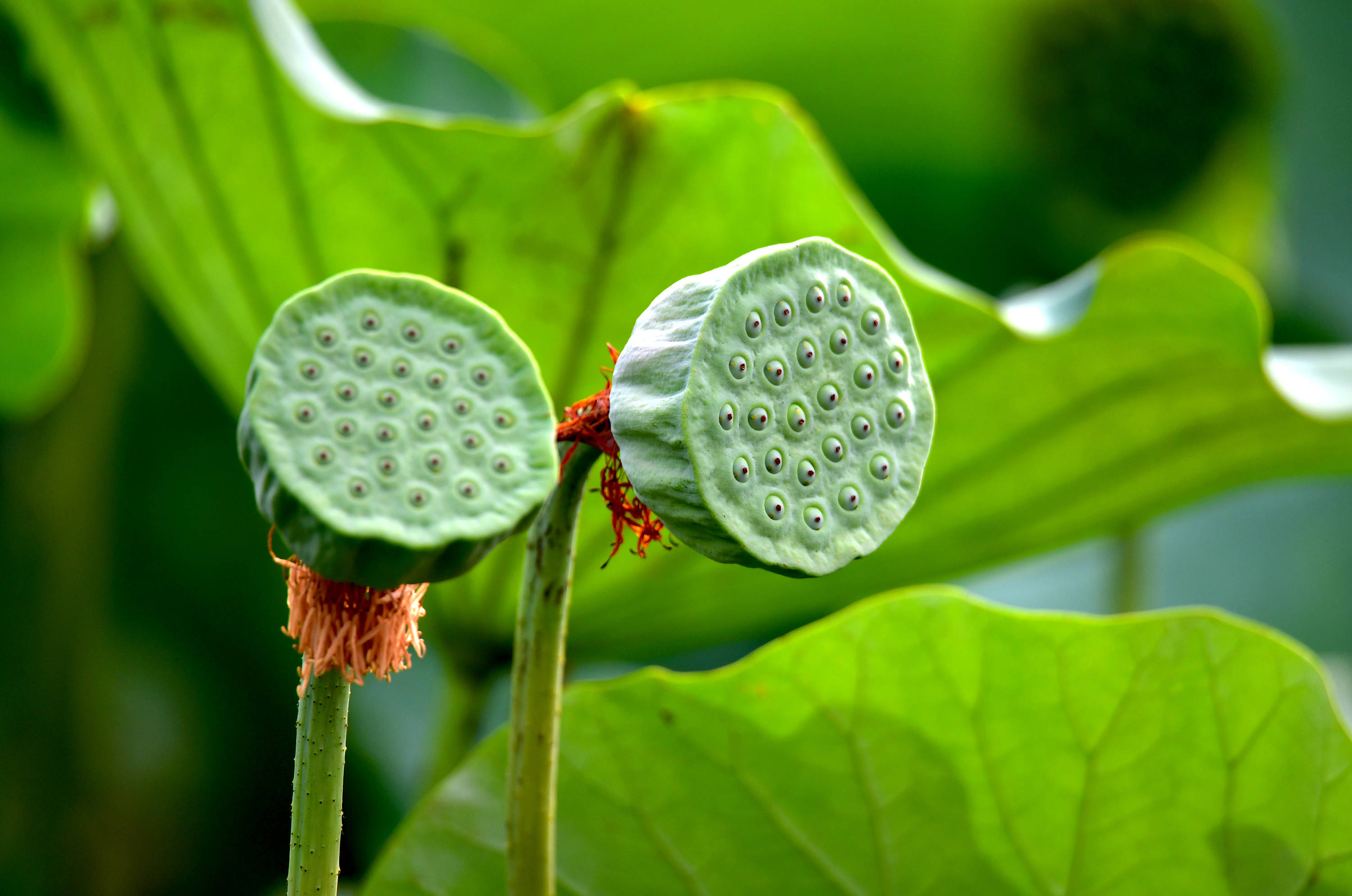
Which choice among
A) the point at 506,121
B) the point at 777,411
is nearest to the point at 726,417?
the point at 777,411

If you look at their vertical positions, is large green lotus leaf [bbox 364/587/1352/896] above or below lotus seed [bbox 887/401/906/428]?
below

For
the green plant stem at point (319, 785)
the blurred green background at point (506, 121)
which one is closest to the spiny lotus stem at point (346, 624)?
the green plant stem at point (319, 785)

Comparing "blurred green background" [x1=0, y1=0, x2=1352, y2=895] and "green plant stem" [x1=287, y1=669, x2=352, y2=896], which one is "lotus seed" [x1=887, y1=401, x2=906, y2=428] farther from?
"blurred green background" [x1=0, y1=0, x2=1352, y2=895]

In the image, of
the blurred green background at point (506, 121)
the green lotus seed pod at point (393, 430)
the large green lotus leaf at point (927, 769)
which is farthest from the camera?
the blurred green background at point (506, 121)

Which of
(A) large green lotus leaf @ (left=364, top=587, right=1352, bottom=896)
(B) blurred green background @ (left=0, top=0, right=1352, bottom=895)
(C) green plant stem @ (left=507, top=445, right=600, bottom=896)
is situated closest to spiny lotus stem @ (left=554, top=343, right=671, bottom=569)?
(C) green plant stem @ (left=507, top=445, right=600, bottom=896)

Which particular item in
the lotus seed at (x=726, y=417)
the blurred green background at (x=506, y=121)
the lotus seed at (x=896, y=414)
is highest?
the lotus seed at (x=726, y=417)

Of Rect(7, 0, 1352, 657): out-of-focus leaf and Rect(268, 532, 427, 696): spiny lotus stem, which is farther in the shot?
Rect(7, 0, 1352, 657): out-of-focus leaf

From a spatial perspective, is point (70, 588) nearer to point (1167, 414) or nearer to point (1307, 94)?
point (1167, 414)

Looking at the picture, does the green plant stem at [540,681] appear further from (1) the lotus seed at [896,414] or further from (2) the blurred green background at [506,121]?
(2) the blurred green background at [506,121]

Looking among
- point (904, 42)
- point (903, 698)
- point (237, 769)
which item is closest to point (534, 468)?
point (903, 698)
